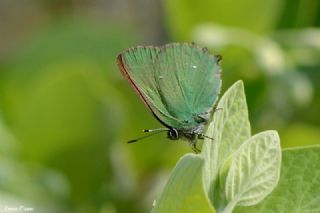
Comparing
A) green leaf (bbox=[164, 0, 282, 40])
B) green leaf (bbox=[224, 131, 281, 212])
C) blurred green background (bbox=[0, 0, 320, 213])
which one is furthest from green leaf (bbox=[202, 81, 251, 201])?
green leaf (bbox=[164, 0, 282, 40])

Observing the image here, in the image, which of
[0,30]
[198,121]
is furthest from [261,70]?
[0,30]

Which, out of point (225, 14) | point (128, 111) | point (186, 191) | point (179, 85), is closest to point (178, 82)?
point (179, 85)

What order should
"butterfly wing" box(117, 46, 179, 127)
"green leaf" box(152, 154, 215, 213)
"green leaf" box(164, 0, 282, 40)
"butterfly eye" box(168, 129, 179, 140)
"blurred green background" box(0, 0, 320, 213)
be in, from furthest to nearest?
"green leaf" box(164, 0, 282, 40) → "blurred green background" box(0, 0, 320, 213) → "butterfly eye" box(168, 129, 179, 140) → "butterfly wing" box(117, 46, 179, 127) → "green leaf" box(152, 154, 215, 213)

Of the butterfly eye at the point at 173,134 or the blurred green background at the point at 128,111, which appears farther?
the blurred green background at the point at 128,111

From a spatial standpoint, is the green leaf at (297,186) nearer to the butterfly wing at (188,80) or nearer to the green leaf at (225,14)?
the butterfly wing at (188,80)

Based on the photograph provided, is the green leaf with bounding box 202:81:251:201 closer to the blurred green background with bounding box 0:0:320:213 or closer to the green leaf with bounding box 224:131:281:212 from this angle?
the green leaf with bounding box 224:131:281:212

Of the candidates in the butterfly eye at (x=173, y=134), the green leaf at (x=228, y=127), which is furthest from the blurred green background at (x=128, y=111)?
the green leaf at (x=228, y=127)
